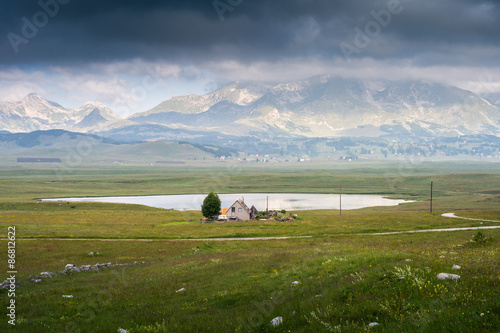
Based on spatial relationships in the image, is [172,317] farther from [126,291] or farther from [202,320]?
[126,291]

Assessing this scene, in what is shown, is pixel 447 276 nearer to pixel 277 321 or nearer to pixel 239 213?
pixel 277 321

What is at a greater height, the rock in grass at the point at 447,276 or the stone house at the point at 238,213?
the rock in grass at the point at 447,276

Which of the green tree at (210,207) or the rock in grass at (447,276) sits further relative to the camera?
the green tree at (210,207)

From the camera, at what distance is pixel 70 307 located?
17.6 metres

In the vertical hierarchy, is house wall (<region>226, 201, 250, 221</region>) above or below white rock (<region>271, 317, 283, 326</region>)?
below

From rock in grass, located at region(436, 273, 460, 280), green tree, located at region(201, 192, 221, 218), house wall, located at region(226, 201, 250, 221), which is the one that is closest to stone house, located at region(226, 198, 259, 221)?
house wall, located at region(226, 201, 250, 221)

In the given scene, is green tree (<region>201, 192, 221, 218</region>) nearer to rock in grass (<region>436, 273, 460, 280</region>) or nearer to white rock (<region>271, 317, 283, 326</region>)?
rock in grass (<region>436, 273, 460, 280</region>)

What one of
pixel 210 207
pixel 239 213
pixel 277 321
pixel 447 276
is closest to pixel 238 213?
pixel 239 213

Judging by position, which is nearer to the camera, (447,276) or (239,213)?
(447,276)

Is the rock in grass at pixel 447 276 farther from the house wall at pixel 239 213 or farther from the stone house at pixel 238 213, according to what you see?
the house wall at pixel 239 213

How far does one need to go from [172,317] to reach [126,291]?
747 cm

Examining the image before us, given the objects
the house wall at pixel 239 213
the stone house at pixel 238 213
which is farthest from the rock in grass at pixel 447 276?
the house wall at pixel 239 213

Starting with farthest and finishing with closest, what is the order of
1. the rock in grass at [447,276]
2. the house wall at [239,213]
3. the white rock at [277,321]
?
the house wall at [239,213]
the rock in grass at [447,276]
the white rock at [277,321]

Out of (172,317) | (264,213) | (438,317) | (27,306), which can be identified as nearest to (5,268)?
(27,306)
